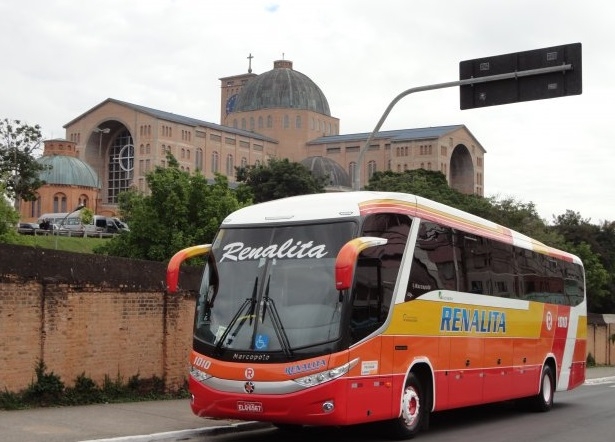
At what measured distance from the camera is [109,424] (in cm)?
1206

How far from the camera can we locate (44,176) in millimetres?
101562

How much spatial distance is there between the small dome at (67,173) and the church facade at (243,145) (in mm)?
121

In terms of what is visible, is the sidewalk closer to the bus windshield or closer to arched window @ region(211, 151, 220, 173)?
the bus windshield

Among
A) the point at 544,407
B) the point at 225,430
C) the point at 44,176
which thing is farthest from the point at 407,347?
the point at 44,176

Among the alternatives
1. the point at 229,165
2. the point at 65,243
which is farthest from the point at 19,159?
the point at 229,165

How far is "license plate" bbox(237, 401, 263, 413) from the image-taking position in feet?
34.2

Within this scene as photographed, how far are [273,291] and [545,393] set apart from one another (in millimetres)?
9358

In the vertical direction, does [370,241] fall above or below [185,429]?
above

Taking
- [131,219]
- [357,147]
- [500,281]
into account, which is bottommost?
[500,281]

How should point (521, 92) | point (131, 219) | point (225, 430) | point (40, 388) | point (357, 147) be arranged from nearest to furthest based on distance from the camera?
point (225, 430), point (40, 388), point (521, 92), point (131, 219), point (357, 147)

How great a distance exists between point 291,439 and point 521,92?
8946 mm

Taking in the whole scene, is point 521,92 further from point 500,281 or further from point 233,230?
point 233,230

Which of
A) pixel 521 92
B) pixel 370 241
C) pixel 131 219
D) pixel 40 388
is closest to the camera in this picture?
pixel 370 241

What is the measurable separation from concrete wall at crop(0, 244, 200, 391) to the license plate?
4.44m
